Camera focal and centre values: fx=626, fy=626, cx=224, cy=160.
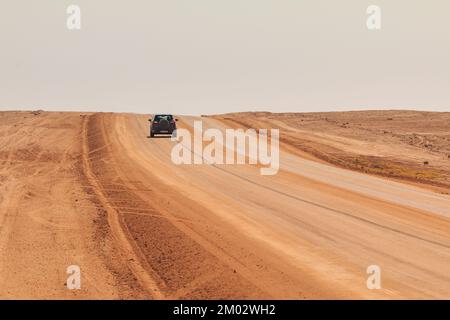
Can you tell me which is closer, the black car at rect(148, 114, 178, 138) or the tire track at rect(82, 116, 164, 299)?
the tire track at rect(82, 116, 164, 299)

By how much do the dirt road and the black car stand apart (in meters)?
15.8

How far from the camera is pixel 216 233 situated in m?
13.3

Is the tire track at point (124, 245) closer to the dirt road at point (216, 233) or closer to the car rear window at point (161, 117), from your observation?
the dirt road at point (216, 233)

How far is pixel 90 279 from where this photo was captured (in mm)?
9664

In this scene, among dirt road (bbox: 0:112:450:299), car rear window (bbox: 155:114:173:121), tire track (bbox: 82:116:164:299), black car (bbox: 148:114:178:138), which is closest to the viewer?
tire track (bbox: 82:116:164:299)

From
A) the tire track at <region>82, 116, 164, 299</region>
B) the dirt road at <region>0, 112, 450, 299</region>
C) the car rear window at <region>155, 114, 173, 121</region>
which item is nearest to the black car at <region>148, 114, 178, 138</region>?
the car rear window at <region>155, 114, 173, 121</region>

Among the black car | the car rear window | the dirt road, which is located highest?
the car rear window

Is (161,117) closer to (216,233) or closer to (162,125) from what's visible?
(162,125)

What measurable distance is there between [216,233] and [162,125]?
30.3 m

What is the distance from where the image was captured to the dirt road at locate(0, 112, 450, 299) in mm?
9453

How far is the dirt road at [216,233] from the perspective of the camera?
9.45m

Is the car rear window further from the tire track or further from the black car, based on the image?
the tire track

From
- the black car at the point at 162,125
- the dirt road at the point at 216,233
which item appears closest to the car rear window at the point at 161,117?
the black car at the point at 162,125

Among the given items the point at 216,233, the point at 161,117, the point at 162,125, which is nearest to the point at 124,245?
the point at 216,233
